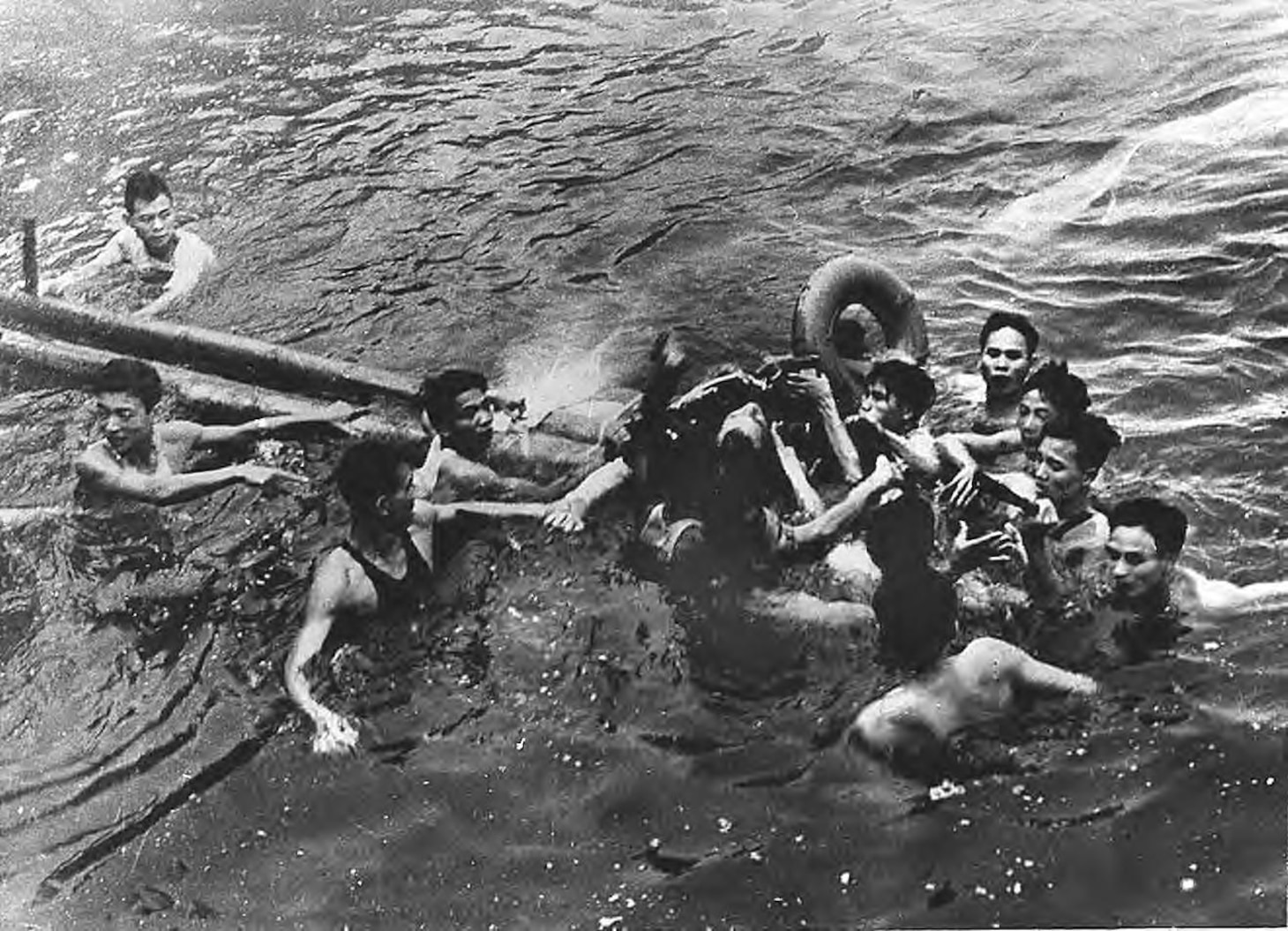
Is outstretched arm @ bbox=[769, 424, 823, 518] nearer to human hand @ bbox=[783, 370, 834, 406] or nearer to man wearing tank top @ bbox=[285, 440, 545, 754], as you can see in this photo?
human hand @ bbox=[783, 370, 834, 406]

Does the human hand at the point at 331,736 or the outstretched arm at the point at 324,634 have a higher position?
the outstretched arm at the point at 324,634

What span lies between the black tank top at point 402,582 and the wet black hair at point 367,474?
28 centimetres

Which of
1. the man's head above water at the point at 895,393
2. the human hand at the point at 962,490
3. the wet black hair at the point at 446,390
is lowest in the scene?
the human hand at the point at 962,490

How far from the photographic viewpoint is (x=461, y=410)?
7.50 meters

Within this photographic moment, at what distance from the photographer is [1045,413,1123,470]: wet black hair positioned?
6695 mm

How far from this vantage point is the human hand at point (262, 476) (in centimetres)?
748

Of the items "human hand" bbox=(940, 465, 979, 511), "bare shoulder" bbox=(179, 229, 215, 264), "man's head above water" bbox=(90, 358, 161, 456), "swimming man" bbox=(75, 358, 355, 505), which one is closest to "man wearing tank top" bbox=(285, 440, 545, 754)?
"swimming man" bbox=(75, 358, 355, 505)

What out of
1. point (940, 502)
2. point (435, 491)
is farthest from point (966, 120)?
point (435, 491)

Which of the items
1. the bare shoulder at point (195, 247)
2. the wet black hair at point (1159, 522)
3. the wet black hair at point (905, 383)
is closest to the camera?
the wet black hair at point (1159, 522)

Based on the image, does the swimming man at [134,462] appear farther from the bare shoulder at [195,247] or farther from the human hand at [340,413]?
the bare shoulder at [195,247]

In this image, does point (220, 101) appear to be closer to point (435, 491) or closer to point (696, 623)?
point (435, 491)

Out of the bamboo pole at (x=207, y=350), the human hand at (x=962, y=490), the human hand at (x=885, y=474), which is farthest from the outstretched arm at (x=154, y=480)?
the human hand at (x=962, y=490)

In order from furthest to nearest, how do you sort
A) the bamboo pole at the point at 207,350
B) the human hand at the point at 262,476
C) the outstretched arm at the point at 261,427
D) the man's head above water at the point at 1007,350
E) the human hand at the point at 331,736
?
the bamboo pole at the point at 207,350
the outstretched arm at the point at 261,427
the man's head above water at the point at 1007,350
the human hand at the point at 262,476
the human hand at the point at 331,736

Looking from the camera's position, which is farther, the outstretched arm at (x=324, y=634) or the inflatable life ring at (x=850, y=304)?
the inflatable life ring at (x=850, y=304)
